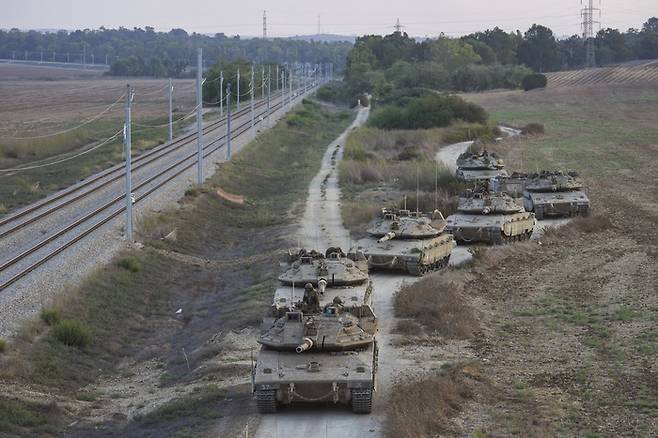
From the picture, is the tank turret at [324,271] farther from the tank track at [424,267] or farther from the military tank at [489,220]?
the military tank at [489,220]

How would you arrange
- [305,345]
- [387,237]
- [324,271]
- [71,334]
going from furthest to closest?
[387,237] → [71,334] → [324,271] → [305,345]

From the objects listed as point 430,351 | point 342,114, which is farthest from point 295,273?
point 342,114

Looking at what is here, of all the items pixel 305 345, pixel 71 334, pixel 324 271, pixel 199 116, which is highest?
pixel 199 116

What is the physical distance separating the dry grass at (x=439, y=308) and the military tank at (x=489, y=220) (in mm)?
7477

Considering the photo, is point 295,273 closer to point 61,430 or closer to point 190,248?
point 61,430

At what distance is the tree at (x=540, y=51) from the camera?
169 meters

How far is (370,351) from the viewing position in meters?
21.0

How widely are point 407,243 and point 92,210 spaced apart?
51.1 feet

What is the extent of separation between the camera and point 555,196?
46.9m

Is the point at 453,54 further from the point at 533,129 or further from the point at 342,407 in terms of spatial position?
the point at 342,407

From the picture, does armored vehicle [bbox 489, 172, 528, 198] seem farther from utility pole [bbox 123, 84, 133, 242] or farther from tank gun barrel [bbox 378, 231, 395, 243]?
utility pole [bbox 123, 84, 133, 242]

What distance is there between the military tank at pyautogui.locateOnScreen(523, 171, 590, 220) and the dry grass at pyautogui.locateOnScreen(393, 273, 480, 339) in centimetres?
1558

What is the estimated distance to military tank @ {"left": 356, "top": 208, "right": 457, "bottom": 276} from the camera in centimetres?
3350

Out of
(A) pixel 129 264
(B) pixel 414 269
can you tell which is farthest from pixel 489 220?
(A) pixel 129 264
